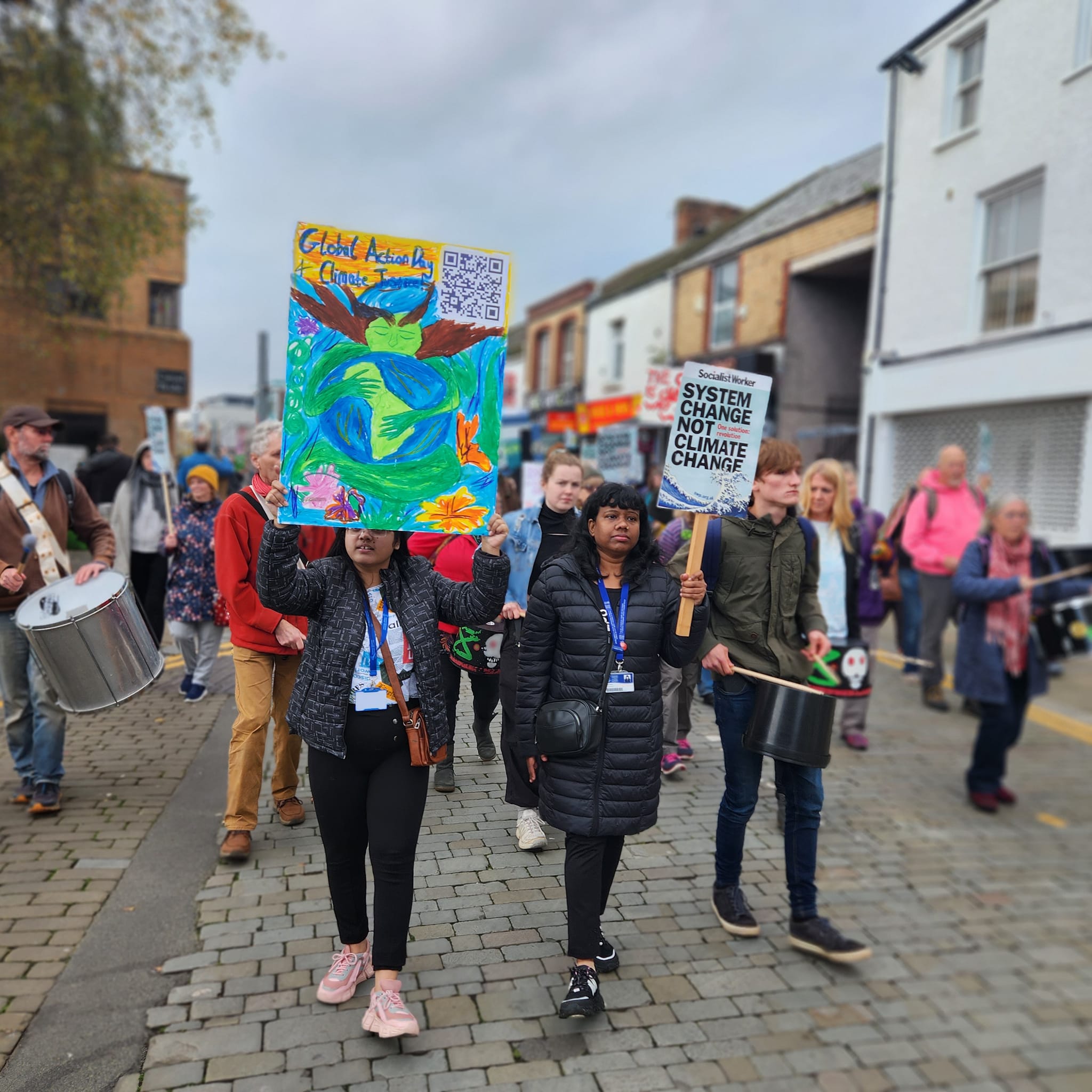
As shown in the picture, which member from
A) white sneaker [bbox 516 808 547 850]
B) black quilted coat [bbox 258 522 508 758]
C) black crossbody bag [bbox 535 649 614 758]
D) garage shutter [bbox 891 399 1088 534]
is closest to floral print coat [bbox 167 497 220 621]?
white sneaker [bbox 516 808 547 850]

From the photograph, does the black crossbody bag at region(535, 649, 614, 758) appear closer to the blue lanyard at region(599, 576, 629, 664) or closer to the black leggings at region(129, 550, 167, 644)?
the blue lanyard at region(599, 576, 629, 664)

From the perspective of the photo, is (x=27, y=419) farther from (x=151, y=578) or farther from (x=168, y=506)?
(x=151, y=578)

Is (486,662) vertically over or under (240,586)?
under

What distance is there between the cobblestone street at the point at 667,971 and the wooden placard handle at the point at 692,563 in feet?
3.85

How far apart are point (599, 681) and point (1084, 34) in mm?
11795

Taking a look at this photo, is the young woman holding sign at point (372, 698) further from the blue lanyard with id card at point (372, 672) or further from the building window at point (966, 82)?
the building window at point (966, 82)

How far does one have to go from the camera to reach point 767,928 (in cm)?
384

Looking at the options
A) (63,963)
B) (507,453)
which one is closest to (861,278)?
(507,453)

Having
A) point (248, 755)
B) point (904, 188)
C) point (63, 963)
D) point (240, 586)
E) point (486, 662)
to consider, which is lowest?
point (63, 963)

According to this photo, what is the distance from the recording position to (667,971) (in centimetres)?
347

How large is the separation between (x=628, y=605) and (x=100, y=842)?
3.09 m

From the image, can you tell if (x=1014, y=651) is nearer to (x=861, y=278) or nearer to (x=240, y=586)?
(x=240, y=586)

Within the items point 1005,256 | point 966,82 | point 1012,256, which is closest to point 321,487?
point 1012,256

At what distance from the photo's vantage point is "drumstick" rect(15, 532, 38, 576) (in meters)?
4.71
